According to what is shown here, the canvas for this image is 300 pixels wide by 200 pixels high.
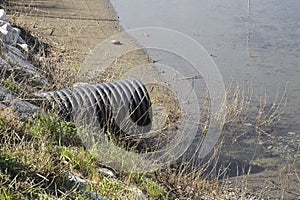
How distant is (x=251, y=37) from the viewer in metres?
11.0

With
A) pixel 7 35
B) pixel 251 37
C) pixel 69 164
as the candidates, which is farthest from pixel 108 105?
pixel 251 37

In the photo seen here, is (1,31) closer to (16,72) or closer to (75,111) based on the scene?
(16,72)

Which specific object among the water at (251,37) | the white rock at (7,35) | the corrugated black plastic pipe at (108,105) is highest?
the white rock at (7,35)

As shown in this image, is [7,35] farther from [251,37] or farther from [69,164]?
[251,37]

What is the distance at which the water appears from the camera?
24.9 feet

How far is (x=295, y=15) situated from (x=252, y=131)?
6042mm

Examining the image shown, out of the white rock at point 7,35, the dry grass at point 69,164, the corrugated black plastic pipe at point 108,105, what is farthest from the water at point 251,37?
the white rock at point 7,35

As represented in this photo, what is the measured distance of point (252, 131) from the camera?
7324 millimetres

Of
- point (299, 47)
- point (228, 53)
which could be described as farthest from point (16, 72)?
point (299, 47)

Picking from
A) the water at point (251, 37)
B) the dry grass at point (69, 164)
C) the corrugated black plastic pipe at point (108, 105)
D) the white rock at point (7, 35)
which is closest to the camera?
the dry grass at point (69, 164)

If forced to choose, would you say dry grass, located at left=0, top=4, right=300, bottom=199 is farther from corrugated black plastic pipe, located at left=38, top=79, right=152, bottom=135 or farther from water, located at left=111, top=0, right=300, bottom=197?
water, located at left=111, top=0, right=300, bottom=197

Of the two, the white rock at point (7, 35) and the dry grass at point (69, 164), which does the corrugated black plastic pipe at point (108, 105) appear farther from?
the white rock at point (7, 35)

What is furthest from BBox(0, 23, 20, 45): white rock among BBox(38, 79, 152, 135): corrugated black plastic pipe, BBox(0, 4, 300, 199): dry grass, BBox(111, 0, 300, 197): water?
BBox(111, 0, 300, 197): water

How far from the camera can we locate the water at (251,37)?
24.9ft
